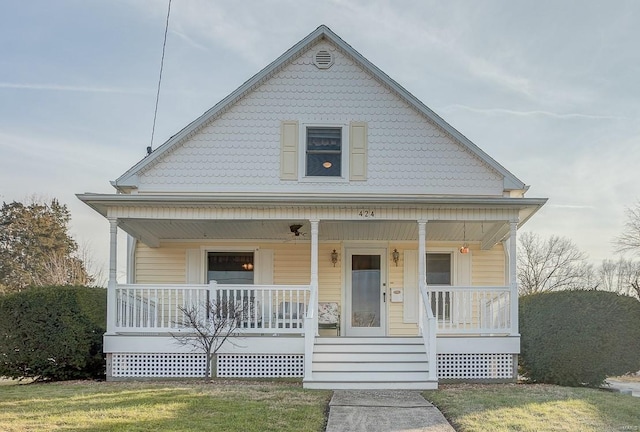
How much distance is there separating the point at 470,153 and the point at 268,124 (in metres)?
4.01

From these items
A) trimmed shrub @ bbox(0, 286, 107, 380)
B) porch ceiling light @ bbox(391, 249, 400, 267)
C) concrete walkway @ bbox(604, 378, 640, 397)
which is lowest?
concrete walkway @ bbox(604, 378, 640, 397)

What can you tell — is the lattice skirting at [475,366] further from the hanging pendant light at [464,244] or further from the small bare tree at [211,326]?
the small bare tree at [211,326]

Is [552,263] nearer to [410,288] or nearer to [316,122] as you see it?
[410,288]

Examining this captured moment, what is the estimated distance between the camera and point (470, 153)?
12.5 meters

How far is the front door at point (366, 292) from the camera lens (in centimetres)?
1348

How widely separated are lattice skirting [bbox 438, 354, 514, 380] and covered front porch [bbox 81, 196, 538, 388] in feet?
0.08

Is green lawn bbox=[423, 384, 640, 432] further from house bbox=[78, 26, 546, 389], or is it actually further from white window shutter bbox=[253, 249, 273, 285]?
white window shutter bbox=[253, 249, 273, 285]

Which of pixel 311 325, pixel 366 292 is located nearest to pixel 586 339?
pixel 311 325

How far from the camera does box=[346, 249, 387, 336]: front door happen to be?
13.5m

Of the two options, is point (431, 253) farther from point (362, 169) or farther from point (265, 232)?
point (265, 232)

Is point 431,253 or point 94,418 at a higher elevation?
point 431,253

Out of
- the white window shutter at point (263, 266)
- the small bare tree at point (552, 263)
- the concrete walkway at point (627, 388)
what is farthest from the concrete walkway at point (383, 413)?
the small bare tree at point (552, 263)

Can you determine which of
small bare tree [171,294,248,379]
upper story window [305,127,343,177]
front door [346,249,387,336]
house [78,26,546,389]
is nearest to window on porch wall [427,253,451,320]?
house [78,26,546,389]

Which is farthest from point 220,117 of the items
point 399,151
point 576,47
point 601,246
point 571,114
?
point 601,246
